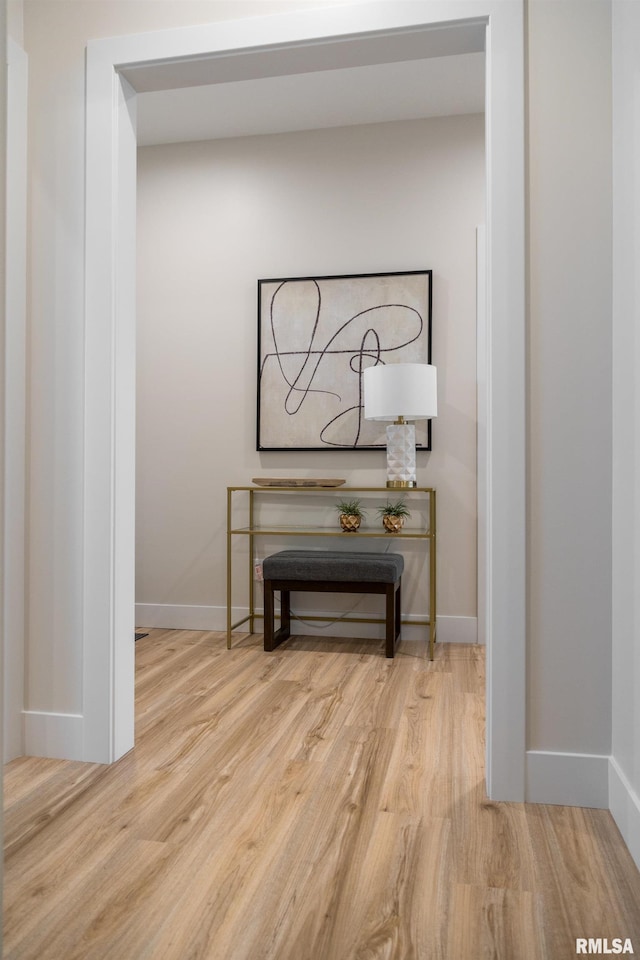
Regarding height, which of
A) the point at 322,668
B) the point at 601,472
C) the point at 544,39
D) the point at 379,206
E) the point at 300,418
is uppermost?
the point at 379,206

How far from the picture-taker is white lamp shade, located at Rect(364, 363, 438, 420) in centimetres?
324

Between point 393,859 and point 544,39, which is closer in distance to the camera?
point 393,859

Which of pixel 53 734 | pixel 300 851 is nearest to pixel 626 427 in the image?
pixel 300 851

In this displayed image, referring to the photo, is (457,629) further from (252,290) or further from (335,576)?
(252,290)

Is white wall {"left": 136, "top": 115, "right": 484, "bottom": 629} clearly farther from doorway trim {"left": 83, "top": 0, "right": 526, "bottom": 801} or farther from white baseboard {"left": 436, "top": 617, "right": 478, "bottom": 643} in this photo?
doorway trim {"left": 83, "top": 0, "right": 526, "bottom": 801}

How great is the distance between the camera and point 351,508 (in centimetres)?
358

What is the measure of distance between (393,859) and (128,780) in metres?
0.82

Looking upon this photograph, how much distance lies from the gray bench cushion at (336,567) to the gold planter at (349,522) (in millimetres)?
169

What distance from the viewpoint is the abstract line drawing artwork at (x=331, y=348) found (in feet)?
11.9

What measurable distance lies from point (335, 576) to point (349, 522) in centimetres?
37

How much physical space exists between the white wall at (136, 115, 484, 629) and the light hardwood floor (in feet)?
4.70

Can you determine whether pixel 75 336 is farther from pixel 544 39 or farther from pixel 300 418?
pixel 300 418

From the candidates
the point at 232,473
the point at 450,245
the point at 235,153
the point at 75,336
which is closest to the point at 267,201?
the point at 235,153

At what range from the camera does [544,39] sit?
181cm
